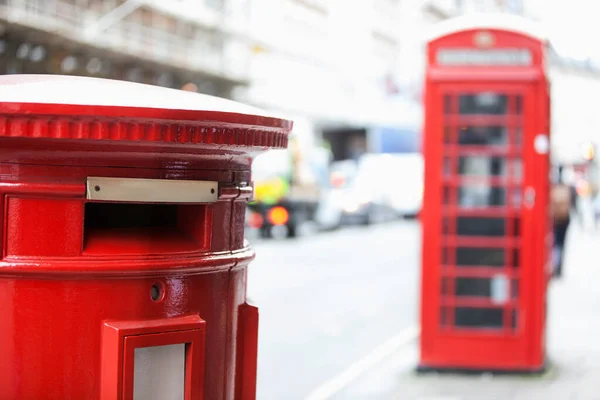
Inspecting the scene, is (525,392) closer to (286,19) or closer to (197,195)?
(197,195)

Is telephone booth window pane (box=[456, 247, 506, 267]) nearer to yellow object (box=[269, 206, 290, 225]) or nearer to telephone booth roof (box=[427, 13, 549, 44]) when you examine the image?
telephone booth roof (box=[427, 13, 549, 44])

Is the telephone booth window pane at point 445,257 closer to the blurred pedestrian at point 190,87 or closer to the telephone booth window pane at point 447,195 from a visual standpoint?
the telephone booth window pane at point 447,195

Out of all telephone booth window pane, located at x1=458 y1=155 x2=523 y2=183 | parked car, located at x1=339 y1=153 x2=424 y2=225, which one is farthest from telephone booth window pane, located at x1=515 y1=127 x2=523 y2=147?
parked car, located at x1=339 y1=153 x2=424 y2=225

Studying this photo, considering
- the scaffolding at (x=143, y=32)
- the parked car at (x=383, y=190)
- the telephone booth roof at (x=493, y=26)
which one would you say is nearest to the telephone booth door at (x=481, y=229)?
the telephone booth roof at (x=493, y=26)

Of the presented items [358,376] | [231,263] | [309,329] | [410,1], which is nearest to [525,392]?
[358,376]

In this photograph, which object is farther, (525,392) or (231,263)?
(525,392)

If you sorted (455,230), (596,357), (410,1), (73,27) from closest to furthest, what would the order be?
1. (455,230)
2. (596,357)
3. (73,27)
4. (410,1)

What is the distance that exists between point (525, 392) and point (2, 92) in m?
5.03

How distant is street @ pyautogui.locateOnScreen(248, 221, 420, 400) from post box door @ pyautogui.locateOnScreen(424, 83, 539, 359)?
3.93 ft

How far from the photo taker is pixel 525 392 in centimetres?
615

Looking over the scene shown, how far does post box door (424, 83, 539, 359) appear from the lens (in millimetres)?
6512

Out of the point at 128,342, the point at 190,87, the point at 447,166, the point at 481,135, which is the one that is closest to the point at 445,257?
the point at 447,166

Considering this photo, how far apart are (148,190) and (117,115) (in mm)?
237

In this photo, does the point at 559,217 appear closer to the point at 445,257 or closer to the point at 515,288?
the point at 515,288
